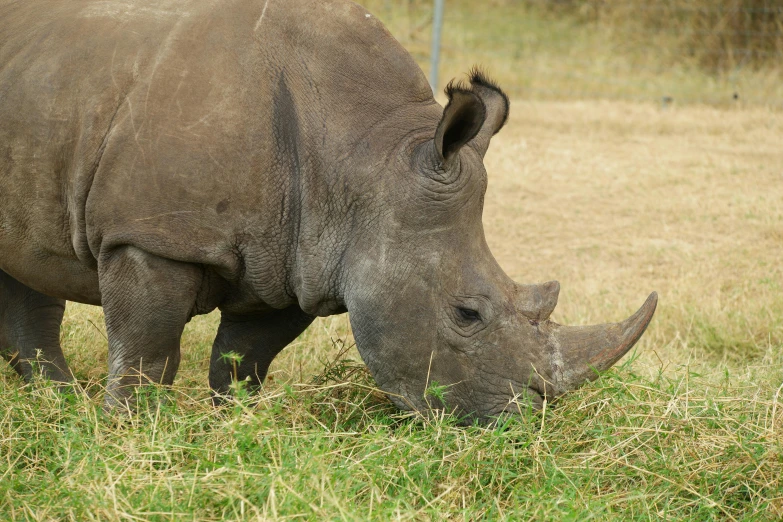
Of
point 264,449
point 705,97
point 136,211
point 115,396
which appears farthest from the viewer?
point 705,97

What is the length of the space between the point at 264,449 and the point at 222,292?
95 cm

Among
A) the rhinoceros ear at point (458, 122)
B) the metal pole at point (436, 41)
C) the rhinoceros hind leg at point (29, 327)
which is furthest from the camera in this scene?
the metal pole at point (436, 41)

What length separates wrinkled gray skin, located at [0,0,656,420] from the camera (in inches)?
177

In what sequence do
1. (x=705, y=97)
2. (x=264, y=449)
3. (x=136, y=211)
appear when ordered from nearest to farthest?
1. (x=264, y=449)
2. (x=136, y=211)
3. (x=705, y=97)

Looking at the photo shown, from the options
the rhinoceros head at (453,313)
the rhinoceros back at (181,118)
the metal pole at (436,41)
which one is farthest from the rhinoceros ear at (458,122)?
the metal pole at (436,41)

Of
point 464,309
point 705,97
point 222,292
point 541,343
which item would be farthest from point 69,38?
point 705,97

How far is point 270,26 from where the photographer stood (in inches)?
186

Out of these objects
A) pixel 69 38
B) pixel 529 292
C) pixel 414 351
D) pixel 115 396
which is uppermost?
pixel 69 38

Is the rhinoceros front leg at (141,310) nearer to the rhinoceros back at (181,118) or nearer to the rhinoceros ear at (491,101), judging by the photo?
the rhinoceros back at (181,118)

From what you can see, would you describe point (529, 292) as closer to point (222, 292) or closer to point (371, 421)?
point (371, 421)

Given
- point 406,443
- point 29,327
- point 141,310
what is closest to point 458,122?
point 406,443

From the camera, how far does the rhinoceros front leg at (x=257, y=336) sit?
5387 millimetres

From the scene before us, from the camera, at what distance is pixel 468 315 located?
461cm

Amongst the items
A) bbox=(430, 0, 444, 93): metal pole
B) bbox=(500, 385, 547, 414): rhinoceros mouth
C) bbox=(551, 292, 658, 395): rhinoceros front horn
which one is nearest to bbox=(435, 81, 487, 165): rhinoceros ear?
bbox=(551, 292, 658, 395): rhinoceros front horn
